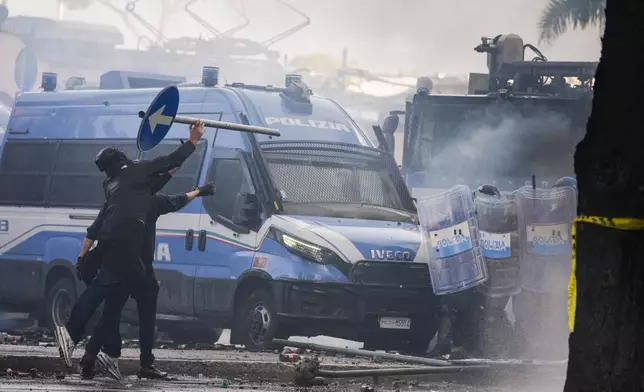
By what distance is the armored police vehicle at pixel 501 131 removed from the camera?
17.1 metres

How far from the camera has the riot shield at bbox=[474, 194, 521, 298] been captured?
42.8ft

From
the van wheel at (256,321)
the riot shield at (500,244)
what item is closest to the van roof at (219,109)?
the van wheel at (256,321)

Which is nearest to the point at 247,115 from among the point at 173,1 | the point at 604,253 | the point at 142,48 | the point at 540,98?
the point at 540,98

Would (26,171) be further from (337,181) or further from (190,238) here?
(337,181)

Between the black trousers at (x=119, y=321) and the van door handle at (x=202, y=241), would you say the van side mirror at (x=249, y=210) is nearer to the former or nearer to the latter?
the van door handle at (x=202, y=241)

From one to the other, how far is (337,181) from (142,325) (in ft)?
13.0

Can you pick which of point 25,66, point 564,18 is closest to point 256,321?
point 25,66

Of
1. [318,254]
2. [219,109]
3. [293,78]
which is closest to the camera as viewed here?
[318,254]

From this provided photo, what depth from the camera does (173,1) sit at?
173 feet

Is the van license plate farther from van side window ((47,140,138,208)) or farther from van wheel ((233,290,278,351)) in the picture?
van side window ((47,140,138,208))

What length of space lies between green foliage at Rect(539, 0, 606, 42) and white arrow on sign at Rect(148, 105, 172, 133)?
22017 mm

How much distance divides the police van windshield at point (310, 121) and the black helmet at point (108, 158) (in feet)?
11.1

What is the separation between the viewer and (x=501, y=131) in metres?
17.4

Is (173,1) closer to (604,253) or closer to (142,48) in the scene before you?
(142,48)
